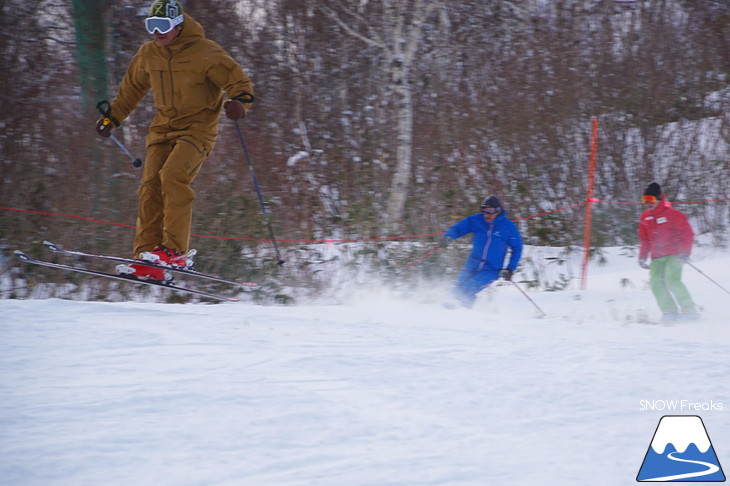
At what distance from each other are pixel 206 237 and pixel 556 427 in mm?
5785

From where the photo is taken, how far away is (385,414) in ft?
9.24

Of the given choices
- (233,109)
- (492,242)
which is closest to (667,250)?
(492,242)

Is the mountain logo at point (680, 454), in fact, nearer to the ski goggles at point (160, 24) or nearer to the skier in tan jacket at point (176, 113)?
the skier in tan jacket at point (176, 113)

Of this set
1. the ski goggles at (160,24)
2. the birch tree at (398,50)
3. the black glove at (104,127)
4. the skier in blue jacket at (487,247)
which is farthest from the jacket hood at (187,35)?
the birch tree at (398,50)

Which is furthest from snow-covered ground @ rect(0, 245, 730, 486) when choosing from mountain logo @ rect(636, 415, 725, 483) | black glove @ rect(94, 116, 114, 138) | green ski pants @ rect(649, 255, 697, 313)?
green ski pants @ rect(649, 255, 697, 313)

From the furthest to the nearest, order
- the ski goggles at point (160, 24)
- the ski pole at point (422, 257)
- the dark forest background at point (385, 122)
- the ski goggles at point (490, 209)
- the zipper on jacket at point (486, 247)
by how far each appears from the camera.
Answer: the ski pole at point (422, 257) → the dark forest background at point (385, 122) → the zipper on jacket at point (486, 247) → the ski goggles at point (490, 209) → the ski goggles at point (160, 24)

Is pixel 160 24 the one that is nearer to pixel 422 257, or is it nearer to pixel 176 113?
pixel 176 113

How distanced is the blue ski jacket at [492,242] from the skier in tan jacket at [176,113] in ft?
9.93

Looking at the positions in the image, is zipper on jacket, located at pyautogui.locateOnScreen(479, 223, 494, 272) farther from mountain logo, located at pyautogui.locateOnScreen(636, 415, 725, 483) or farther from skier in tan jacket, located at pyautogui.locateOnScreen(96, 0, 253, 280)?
mountain logo, located at pyautogui.locateOnScreen(636, 415, 725, 483)

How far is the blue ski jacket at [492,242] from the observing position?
6918mm

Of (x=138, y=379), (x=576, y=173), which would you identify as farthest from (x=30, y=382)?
(x=576, y=173)

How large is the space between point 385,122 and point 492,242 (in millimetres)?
3510

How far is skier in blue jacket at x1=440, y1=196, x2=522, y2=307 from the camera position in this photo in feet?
22.7

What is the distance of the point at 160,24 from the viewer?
14.5 feet
